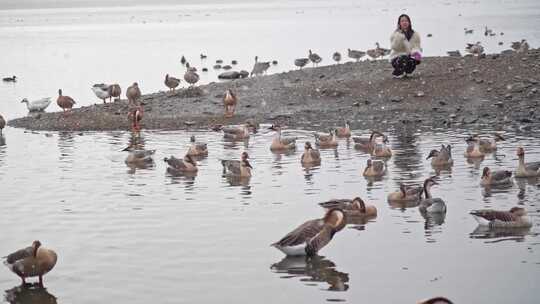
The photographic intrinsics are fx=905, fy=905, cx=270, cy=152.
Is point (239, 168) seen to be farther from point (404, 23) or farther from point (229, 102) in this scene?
point (404, 23)

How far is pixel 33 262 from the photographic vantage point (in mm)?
12047

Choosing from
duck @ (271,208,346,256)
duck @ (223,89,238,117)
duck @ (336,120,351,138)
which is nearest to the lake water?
duck @ (271,208,346,256)

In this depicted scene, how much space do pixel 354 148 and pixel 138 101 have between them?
9161 millimetres

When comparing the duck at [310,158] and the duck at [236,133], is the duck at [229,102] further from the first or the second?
the duck at [310,158]

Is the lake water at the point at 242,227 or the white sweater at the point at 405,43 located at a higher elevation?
the white sweater at the point at 405,43

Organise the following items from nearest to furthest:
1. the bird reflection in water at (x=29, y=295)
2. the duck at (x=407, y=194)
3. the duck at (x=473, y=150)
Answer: the bird reflection in water at (x=29, y=295) → the duck at (x=407, y=194) → the duck at (x=473, y=150)

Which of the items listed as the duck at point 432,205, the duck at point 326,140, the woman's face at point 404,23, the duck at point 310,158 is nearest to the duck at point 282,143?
the duck at point 326,140

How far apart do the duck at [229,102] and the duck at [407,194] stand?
10.7m

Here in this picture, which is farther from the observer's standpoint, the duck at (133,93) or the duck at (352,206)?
the duck at (133,93)

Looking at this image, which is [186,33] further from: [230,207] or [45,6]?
[45,6]

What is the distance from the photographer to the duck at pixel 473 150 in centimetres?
1952

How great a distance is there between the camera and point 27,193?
57.7 ft

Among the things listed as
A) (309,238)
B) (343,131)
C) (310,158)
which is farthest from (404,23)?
(309,238)

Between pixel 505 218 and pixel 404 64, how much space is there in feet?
44.4
